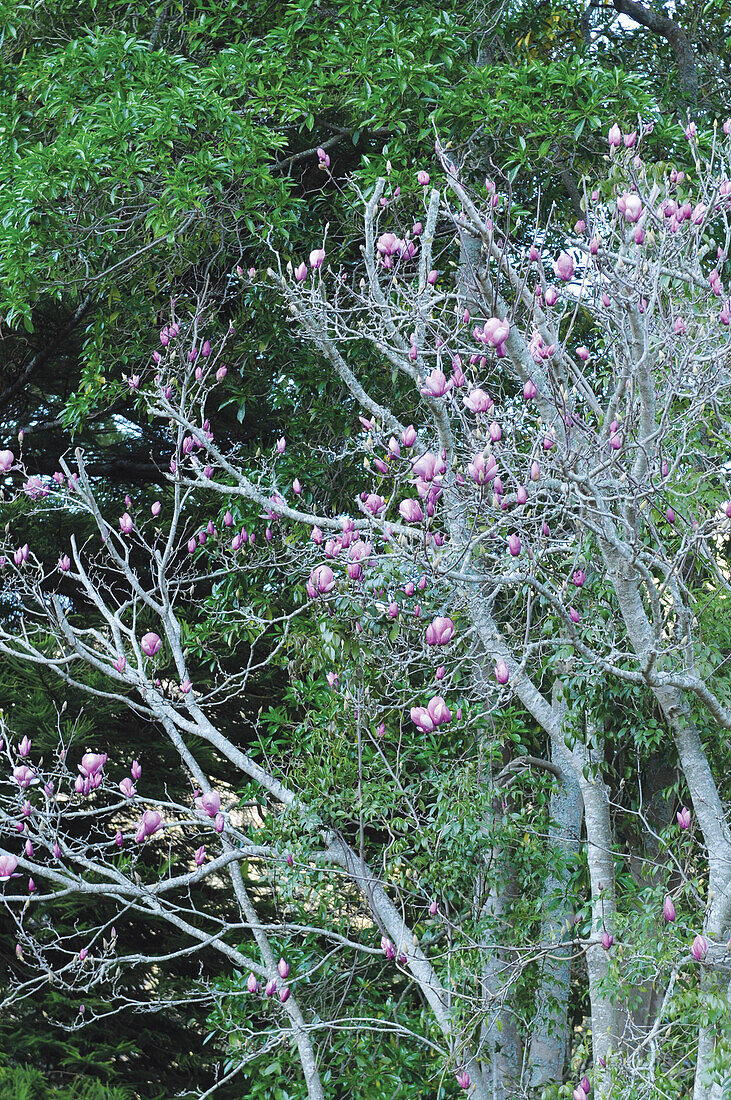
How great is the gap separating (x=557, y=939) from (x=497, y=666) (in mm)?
1676

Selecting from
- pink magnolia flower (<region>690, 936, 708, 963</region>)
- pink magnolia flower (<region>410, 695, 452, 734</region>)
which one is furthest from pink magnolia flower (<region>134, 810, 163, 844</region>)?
pink magnolia flower (<region>690, 936, 708, 963</region>)

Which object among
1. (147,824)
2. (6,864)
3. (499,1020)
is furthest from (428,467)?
(499,1020)

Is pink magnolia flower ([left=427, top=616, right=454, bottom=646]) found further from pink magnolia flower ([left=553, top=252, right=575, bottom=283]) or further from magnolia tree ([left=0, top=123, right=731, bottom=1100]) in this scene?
pink magnolia flower ([left=553, top=252, right=575, bottom=283])

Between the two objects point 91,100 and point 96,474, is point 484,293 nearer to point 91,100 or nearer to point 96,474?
point 91,100

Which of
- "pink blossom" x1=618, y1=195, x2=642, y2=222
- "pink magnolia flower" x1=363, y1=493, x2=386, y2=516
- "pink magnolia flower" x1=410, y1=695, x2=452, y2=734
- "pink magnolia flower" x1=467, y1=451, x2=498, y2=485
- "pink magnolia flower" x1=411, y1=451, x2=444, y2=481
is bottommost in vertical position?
"pink magnolia flower" x1=410, y1=695, x2=452, y2=734

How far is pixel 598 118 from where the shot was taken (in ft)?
14.7

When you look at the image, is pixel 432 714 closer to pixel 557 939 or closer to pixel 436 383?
pixel 436 383

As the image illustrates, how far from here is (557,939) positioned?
418cm

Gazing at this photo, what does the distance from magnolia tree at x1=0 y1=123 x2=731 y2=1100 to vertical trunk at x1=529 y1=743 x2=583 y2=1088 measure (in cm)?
2

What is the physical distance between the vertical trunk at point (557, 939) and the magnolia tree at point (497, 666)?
17mm

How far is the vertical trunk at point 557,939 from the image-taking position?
421 centimetres

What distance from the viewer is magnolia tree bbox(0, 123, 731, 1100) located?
301 cm

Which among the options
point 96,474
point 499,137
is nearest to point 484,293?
point 499,137

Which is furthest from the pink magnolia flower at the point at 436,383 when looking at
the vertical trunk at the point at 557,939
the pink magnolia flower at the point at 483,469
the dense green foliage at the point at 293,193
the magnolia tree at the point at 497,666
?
the vertical trunk at the point at 557,939
